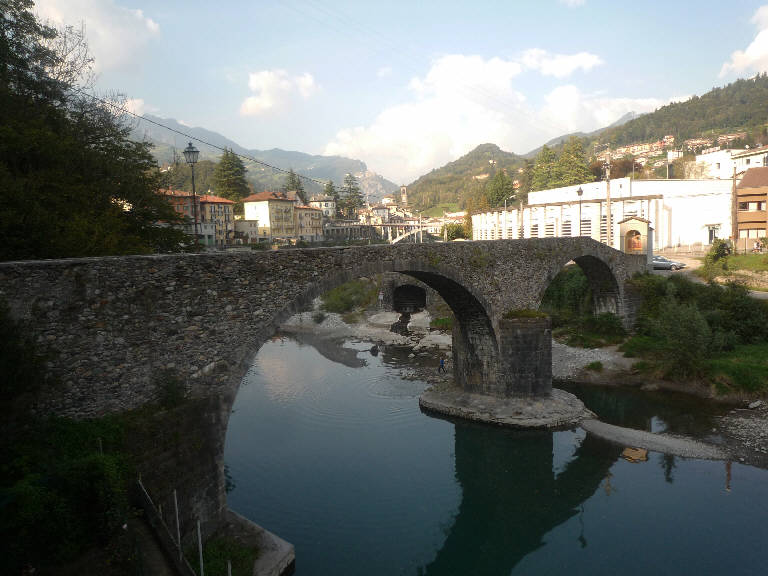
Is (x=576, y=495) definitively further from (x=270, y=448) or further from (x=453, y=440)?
(x=270, y=448)

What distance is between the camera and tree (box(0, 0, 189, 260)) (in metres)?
9.62

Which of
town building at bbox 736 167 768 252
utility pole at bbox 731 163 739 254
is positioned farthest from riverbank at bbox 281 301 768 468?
town building at bbox 736 167 768 252

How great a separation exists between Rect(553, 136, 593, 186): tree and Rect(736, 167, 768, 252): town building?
23118mm

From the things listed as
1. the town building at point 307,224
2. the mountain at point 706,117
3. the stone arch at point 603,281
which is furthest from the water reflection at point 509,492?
the mountain at point 706,117

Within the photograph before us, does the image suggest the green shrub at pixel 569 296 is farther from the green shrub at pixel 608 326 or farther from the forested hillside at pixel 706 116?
the forested hillside at pixel 706 116

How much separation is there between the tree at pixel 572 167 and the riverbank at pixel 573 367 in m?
31.8

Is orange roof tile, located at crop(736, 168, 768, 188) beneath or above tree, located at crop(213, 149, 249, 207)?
beneath

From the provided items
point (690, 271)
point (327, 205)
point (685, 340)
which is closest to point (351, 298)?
point (690, 271)

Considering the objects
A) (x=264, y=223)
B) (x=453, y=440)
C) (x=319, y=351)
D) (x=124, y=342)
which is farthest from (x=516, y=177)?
(x=124, y=342)

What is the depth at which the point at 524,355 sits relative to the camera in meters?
18.6

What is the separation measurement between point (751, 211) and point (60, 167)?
136ft

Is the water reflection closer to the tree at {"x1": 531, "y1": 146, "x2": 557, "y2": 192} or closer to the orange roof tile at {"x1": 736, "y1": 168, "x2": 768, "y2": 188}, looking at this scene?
the orange roof tile at {"x1": 736, "y1": 168, "x2": 768, "y2": 188}

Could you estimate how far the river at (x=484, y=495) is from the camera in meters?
11.4

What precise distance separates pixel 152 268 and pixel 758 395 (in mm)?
22109
